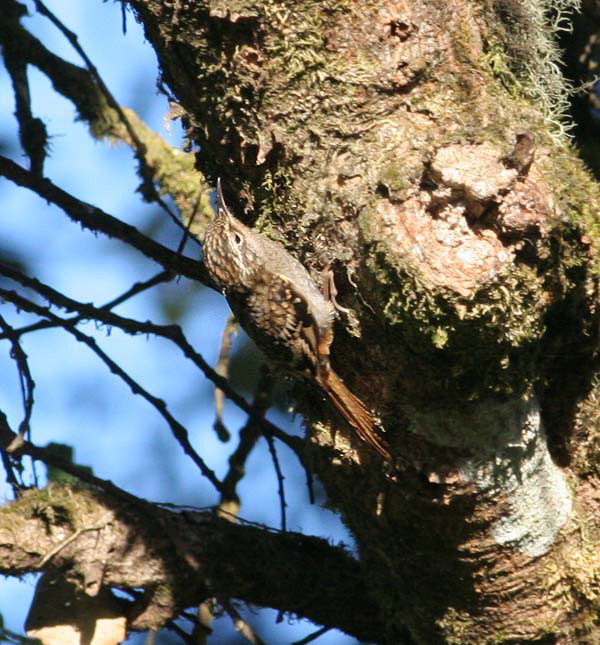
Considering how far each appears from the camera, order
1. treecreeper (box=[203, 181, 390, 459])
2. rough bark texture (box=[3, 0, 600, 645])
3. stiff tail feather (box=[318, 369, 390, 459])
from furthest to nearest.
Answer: treecreeper (box=[203, 181, 390, 459])
stiff tail feather (box=[318, 369, 390, 459])
rough bark texture (box=[3, 0, 600, 645])

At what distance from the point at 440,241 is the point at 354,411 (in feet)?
1.63

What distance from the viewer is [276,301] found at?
2.84 metres

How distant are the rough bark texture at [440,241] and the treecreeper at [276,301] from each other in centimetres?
7

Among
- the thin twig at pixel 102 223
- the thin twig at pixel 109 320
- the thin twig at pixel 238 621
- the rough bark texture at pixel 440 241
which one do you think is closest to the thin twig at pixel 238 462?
the thin twig at pixel 109 320

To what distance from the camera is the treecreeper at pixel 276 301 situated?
2.13 meters

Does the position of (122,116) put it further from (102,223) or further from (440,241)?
(440,241)

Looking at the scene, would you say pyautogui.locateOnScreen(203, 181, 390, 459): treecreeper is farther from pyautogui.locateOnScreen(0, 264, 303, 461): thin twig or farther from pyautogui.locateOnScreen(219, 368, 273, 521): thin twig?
pyautogui.locateOnScreen(219, 368, 273, 521): thin twig

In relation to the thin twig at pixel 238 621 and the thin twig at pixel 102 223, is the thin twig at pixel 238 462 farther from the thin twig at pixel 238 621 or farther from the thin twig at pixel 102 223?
the thin twig at pixel 102 223

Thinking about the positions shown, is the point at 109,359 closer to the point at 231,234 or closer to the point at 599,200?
the point at 231,234

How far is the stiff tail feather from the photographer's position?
2.02 metres

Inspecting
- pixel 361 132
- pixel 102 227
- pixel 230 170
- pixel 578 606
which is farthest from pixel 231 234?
pixel 578 606

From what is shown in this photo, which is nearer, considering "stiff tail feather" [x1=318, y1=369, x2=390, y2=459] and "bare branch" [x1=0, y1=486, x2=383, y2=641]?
"stiff tail feather" [x1=318, y1=369, x2=390, y2=459]

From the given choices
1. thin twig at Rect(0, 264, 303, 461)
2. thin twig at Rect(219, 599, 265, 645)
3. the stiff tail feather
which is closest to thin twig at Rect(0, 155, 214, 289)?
thin twig at Rect(0, 264, 303, 461)

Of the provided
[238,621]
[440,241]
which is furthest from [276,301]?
[440,241]
